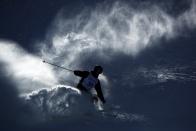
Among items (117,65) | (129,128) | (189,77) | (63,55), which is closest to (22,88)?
(63,55)

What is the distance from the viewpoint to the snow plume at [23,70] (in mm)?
31272

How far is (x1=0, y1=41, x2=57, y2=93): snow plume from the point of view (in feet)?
103

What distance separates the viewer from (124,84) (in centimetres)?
4022

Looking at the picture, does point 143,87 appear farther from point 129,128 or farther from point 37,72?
point 37,72

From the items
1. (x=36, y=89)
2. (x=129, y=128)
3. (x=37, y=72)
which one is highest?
(x=37, y=72)

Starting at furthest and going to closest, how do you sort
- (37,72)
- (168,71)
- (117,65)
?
1. (168,71)
2. (117,65)
3. (37,72)

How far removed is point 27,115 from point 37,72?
4.83 meters

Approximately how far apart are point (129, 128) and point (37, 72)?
1318 centimetres

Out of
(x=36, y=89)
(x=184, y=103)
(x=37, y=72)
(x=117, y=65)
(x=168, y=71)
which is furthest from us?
(x=184, y=103)

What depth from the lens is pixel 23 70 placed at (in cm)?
3375

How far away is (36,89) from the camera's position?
29.7m

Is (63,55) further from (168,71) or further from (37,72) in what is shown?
(168,71)

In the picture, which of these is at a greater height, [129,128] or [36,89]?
[36,89]

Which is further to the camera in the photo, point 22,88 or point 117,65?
point 117,65
